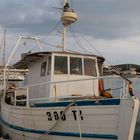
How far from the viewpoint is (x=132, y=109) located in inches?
391

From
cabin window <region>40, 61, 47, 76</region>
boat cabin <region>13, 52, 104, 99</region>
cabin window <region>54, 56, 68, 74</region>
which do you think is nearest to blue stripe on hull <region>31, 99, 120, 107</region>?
boat cabin <region>13, 52, 104, 99</region>

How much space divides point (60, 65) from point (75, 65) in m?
0.58

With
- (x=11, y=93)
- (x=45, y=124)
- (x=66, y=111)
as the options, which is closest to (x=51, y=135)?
(x=45, y=124)

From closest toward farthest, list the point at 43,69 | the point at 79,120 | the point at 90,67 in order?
the point at 79,120
the point at 90,67
the point at 43,69

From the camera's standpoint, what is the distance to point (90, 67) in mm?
13891

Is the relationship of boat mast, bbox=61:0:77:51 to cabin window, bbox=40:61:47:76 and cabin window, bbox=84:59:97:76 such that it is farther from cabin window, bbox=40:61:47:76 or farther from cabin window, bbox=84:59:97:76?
cabin window, bbox=84:59:97:76

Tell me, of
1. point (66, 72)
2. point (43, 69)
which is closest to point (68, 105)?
point (66, 72)

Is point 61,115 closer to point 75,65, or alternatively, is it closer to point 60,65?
point 60,65

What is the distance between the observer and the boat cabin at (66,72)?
13.2 metres

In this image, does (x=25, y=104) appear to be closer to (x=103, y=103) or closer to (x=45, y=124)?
(x=45, y=124)

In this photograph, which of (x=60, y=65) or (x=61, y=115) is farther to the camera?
(x=60, y=65)

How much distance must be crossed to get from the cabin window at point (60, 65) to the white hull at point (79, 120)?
6.27 feet

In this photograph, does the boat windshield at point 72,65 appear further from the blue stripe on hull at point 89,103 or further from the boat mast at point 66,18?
the blue stripe on hull at point 89,103

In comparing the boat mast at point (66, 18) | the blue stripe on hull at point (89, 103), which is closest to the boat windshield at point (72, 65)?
the boat mast at point (66, 18)
